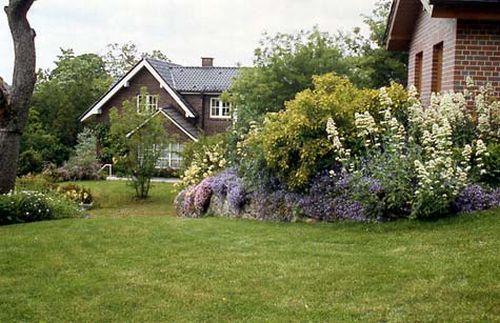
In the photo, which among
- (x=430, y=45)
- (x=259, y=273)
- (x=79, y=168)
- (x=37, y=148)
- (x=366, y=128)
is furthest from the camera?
(x=37, y=148)

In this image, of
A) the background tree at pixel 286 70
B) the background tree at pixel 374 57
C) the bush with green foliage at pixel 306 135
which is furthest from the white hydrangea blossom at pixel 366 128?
the background tree at pixel 286 70

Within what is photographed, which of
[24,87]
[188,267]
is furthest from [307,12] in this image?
[188,267]

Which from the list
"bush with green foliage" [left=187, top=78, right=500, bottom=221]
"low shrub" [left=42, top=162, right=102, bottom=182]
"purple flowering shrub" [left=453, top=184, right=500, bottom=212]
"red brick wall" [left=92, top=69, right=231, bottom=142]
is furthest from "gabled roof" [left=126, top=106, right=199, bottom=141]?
"purple flowering shrub" [left=453, top=184, right=500, bottom=212]

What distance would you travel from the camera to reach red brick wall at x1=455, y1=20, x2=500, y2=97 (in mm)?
10984

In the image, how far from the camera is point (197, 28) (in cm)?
3216

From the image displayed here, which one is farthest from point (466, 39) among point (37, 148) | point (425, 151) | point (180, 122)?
point (37, 148)

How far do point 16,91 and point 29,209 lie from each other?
3.23 metres

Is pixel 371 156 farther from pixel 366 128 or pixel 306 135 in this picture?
pixel 306 135

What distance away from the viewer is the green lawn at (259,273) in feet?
17.6

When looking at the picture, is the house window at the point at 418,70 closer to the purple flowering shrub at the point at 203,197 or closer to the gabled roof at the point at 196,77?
the purple flowering shrub at the point at 203,197

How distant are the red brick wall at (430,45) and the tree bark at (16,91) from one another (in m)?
8.15

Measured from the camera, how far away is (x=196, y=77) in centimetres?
3697

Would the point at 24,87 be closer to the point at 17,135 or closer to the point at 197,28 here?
the point at 17,135

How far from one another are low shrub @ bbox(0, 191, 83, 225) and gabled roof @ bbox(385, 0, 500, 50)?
7.45 metres
